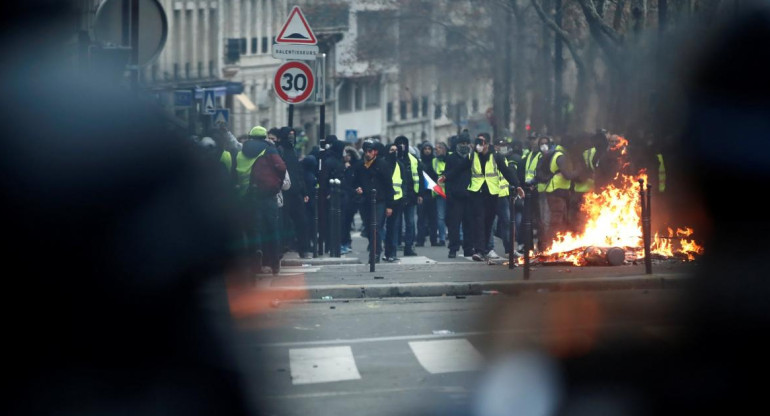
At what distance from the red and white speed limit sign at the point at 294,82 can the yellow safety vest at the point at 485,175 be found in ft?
10.5

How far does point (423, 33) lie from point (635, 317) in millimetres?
50313

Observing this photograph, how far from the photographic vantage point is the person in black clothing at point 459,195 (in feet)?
77.2

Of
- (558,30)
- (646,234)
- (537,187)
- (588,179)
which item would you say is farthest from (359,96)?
(646,234)

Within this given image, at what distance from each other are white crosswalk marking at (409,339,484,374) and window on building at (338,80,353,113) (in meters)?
75.6

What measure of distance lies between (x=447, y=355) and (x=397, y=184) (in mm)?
10887

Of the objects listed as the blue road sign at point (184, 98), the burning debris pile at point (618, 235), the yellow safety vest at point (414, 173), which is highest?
the blue road sign at point (184, 98)

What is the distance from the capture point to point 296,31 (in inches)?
840

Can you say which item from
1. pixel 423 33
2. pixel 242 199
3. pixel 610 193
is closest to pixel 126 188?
pixel 242 199

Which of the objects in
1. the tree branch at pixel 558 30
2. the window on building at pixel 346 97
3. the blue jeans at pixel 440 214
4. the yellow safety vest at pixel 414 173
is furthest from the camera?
the window on building at pixel 346 97

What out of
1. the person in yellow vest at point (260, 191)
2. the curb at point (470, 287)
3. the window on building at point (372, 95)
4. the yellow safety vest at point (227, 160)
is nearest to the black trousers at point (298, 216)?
the yellow safety vest at point (227, 160)

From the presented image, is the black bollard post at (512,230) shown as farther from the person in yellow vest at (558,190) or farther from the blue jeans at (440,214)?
the blue jeans at (440,214)

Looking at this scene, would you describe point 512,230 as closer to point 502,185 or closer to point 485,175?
point 485,175

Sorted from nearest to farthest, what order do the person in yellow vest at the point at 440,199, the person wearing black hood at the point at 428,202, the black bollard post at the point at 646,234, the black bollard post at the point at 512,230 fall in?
the black bollard post at the point at 646,234
the black bollard post at the point at 512,230
the person wearing black hood at the point at 428,202
the person in yellow vest at the point at 440,199

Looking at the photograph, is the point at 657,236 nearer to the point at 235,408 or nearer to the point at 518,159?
the point at 518,159
